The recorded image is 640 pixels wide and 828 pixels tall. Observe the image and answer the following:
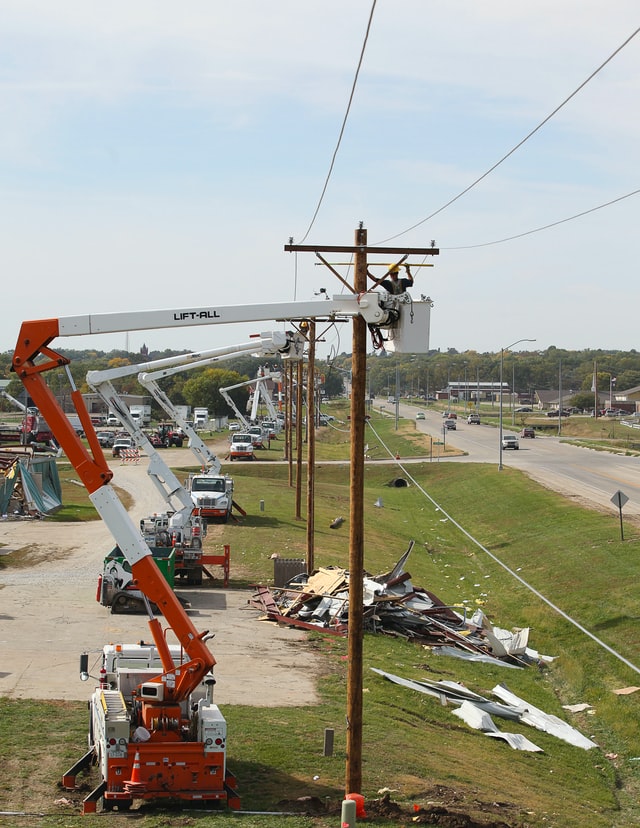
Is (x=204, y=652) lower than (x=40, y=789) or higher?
higher

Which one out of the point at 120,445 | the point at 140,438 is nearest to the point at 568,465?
the point at 120,445

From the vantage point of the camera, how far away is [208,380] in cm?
14288

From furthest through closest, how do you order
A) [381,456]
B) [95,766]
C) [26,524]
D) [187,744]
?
[381,456]
[26,524]
[95,766]
[187,744]

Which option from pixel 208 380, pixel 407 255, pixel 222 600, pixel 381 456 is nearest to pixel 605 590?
pixel 222 600

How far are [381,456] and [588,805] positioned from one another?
248 ft

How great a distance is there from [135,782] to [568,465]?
205ft

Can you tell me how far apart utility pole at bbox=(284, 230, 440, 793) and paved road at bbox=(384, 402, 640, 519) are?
33.5 meters

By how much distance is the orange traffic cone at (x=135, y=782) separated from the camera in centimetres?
1323

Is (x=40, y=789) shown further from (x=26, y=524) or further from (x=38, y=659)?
(x=26, y=524)

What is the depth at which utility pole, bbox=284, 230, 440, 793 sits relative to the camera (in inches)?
547

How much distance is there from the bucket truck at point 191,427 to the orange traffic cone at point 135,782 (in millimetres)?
17964

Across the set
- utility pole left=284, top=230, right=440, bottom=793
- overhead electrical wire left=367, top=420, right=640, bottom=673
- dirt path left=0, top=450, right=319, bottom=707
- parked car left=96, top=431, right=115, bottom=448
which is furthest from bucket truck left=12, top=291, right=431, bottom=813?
parked car left=96, top=431, right=115, bottom=448

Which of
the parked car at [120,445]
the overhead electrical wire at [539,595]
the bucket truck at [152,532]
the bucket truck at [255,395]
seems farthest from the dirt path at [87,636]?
the bucket truck at [255,395]

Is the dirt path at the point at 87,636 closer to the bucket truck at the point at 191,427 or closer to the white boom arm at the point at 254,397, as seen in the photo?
the bucket truck at the point at 191,427
